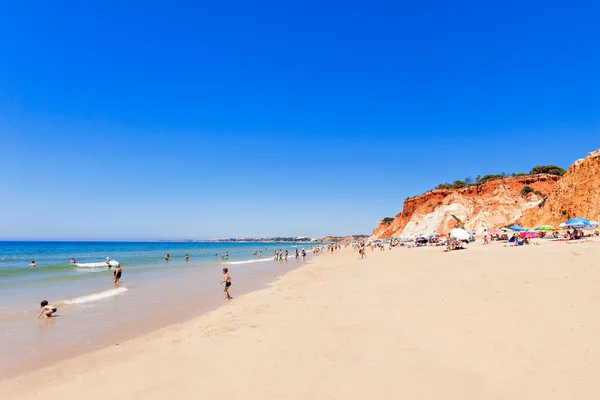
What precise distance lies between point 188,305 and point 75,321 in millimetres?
3980

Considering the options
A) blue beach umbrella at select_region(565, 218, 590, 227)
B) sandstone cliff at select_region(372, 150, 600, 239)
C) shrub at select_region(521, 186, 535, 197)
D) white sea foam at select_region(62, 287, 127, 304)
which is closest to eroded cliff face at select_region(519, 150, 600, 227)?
sandstone cliff at select_region(372, 150, 600, 239)

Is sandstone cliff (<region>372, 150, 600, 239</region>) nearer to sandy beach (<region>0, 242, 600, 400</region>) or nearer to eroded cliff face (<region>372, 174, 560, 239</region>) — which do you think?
eroded cliff face (<region>372, 174, 560, 239</region>)

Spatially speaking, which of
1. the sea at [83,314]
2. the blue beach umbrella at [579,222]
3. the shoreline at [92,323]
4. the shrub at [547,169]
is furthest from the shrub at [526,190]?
the shoreline at [92,323]

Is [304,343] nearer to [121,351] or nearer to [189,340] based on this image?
[189,340]

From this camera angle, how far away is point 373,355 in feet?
19.2

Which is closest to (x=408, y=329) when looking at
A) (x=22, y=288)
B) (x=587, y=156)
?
(x=22, y=288)

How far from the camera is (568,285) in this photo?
9.69m

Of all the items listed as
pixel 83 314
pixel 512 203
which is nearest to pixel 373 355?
pixel 83 314

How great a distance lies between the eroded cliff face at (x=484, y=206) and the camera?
185ft

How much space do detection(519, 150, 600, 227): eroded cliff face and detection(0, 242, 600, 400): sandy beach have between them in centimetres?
3343

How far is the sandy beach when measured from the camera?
4676mm

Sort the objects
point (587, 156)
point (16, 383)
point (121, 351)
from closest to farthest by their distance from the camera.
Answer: point (16, 383), point (121, 351), point (587, 156)

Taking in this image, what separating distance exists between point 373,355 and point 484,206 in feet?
205

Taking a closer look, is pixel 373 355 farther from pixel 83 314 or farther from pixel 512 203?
pixel 512 203
